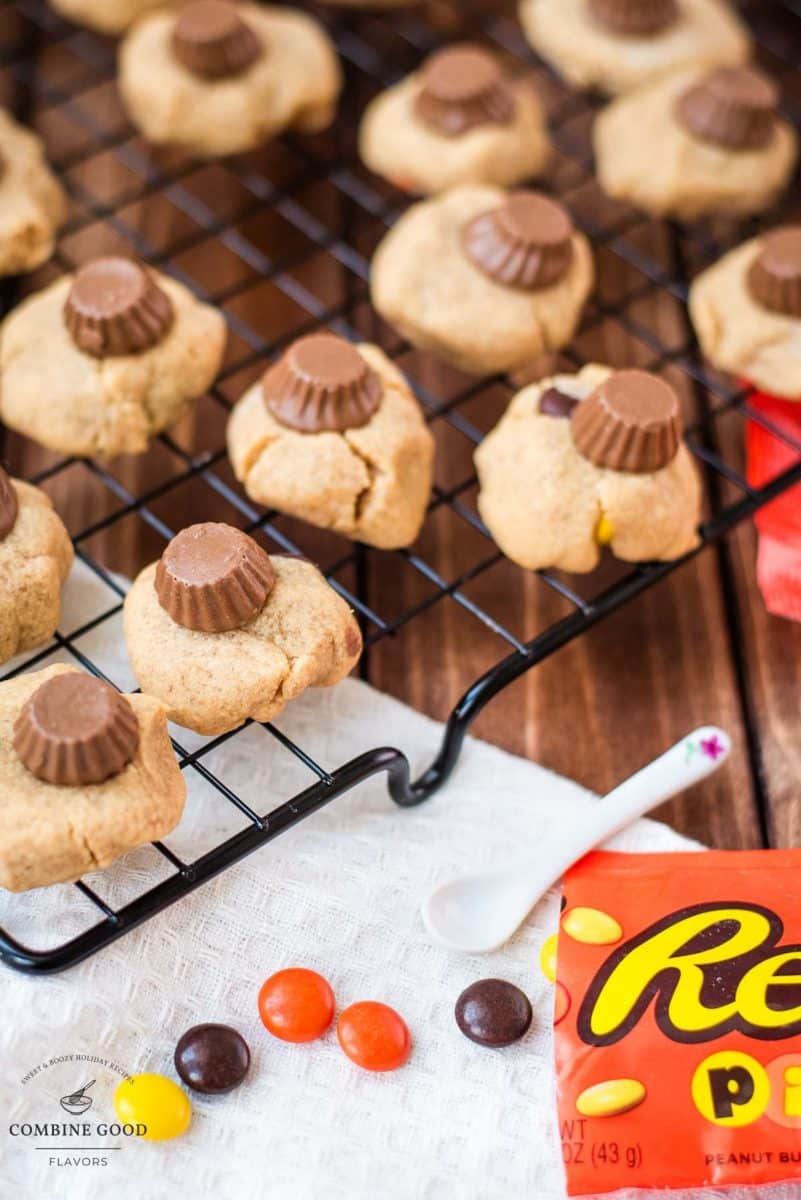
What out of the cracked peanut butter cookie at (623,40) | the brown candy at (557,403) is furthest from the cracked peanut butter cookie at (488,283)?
the cracked peanut butter cookie at (623,40)

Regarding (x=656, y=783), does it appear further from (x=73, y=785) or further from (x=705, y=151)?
(x=705, y=151)

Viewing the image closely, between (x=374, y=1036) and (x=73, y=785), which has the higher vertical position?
(x=73, y=785)

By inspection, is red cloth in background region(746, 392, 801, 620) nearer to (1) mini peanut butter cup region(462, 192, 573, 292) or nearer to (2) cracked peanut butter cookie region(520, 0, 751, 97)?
(1) mini peanut butter cup region(462, 192, 573, 292)

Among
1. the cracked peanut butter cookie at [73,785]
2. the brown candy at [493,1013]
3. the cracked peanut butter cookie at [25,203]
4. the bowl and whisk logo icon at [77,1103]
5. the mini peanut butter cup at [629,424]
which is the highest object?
the mini peanut butter cup at [629,424]

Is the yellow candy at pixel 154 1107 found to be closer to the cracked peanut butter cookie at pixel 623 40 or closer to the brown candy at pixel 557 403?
the brown candy at pixel 557 403

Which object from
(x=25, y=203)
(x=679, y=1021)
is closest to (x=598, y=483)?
(x=679, y=1021)

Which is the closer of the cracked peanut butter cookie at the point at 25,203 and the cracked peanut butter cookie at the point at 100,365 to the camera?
the cracked peanut butter cookie at the point at 100,365

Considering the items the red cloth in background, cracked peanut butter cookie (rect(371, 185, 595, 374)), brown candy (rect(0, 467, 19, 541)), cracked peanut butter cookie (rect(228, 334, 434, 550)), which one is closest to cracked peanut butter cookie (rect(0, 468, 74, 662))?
brown candy (rect(0, 467, 19, 541))

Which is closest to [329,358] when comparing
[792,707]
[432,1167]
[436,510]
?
[436,510]
